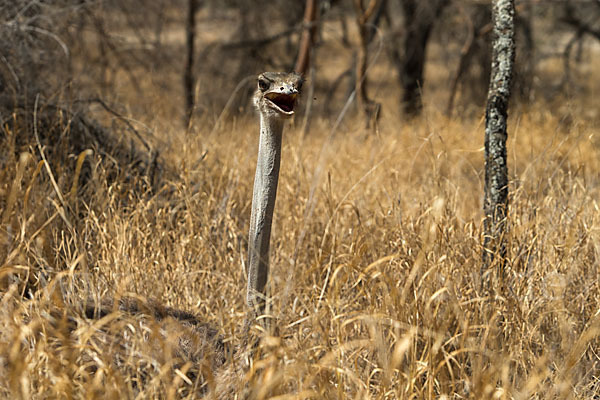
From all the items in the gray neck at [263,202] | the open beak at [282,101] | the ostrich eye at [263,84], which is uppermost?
the ostrich eye at [263,84]

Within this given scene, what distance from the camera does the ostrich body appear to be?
212 centimetres

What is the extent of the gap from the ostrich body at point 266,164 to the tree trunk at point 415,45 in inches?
217

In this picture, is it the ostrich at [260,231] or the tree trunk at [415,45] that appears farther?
the tree trunk at [415,45]

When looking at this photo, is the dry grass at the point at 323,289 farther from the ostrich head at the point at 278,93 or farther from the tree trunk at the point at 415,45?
the tree trunk at the point at 415,45

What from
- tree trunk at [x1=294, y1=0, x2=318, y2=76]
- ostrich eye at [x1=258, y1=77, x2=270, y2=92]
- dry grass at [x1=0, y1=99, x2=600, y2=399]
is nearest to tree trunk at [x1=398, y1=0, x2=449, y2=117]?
tree trunk at [x1=294, y1=0, x2=318, y2=76]

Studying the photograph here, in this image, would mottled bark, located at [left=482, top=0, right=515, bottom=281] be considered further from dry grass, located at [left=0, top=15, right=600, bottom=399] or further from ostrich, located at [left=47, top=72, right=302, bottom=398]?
ostrich, located at [left=47, top=72, right=302, bottom=398]

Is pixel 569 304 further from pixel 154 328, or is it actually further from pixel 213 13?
pixel 213 13

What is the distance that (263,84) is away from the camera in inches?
85.9

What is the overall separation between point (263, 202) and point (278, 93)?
1.17ft

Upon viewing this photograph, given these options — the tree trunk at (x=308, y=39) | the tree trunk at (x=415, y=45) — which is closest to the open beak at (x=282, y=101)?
the tree trunk at (x=308, y=39)

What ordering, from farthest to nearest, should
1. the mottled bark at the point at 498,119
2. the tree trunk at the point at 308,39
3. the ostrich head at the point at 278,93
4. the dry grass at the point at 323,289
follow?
1. the tree trunk at the point at 308,39
2. the mottled bark at the point at 498,119
3. the ostrich head at the point at 278,93
4. the dry grass at the point at 323,289

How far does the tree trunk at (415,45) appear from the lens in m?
7.59

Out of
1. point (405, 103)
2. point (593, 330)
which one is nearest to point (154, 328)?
point (593, 330)

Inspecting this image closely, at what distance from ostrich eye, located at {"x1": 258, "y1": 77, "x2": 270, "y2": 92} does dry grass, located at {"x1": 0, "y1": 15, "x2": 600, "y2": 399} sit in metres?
0.46
